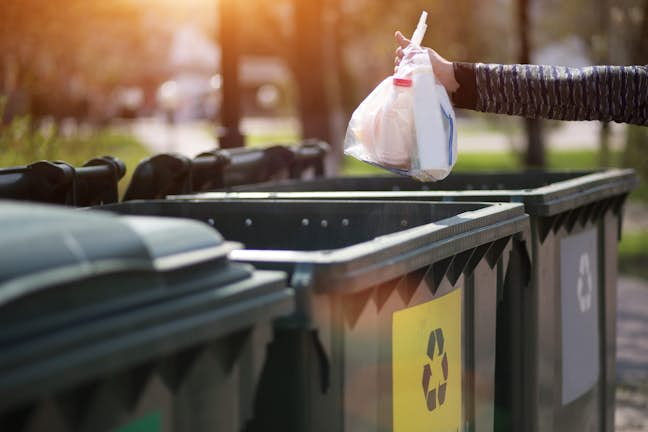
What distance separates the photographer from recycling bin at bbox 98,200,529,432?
8.96 feet

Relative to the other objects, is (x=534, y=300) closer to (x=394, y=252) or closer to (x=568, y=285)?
(x=568, y=285)

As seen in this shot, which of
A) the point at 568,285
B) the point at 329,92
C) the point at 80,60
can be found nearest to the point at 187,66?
the point at 80,60

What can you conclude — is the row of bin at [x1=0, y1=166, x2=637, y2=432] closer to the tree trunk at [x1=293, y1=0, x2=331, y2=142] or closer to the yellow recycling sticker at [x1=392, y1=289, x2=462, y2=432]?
the yellow recycling sticker at [x1=392, y1=289, x2=462, y2=432]

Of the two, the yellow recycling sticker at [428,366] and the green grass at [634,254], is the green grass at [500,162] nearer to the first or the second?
the green grass at [634,254]

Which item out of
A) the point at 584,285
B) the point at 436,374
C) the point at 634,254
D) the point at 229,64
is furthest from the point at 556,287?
the point at 634,254

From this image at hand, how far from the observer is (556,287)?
15.2ft

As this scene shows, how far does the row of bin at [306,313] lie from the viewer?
6.59 feet

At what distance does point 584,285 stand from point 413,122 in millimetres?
1689

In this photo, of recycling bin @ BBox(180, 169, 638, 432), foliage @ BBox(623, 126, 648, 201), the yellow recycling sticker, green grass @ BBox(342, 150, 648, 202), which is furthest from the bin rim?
green grass @ BBox(342, 150, 648, 202)

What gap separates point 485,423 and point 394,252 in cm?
120

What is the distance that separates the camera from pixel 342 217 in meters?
3.98

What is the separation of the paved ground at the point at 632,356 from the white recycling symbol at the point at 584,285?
1837mm

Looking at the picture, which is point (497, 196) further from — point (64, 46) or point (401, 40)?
point (64, 46)

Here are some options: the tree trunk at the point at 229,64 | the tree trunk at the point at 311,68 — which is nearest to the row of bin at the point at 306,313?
the tree trunk at the point at 229,64
